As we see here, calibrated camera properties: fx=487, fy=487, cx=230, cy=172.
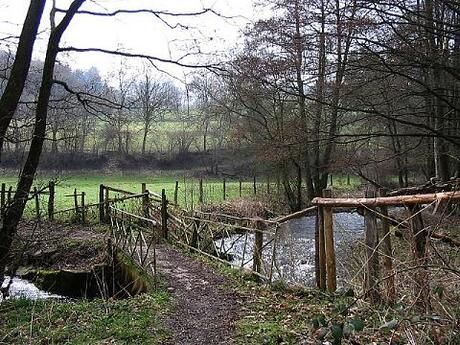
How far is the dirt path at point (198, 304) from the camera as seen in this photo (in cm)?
625

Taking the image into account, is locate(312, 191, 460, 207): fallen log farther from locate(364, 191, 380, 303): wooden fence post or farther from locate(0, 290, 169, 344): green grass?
locate(0, 290, 169, 344): green grass

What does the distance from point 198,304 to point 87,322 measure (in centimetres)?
172

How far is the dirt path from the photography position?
6.25 metres

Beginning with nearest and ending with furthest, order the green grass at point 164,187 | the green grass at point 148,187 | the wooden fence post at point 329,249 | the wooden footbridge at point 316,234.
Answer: the wooden footbridge at point 316,234, the wooden fence post at point 329,249, the green grass at point 164,187, the green grass at point 148,187

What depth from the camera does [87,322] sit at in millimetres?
7152

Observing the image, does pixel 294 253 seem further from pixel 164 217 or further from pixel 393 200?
pixel 164 217

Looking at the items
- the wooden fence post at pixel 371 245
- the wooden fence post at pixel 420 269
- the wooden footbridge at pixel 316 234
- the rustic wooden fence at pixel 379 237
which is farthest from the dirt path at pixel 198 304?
the wooden fence post at pixel 420 269

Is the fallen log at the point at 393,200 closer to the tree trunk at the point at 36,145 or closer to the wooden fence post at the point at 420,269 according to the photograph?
the wooden fence post at the point at 420,269

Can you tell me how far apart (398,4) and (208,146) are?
43.3 meters

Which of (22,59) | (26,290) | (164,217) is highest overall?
(22,59)

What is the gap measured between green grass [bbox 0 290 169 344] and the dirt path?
0.88 ft

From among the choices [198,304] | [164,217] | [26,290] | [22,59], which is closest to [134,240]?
[164,217]

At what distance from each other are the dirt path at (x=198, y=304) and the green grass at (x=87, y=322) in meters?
0.27

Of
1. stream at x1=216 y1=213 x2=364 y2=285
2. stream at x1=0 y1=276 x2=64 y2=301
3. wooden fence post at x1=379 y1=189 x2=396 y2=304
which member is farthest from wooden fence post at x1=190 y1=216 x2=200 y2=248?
wooden fence post at x1=379 y1=189 x2=396 y2=304
